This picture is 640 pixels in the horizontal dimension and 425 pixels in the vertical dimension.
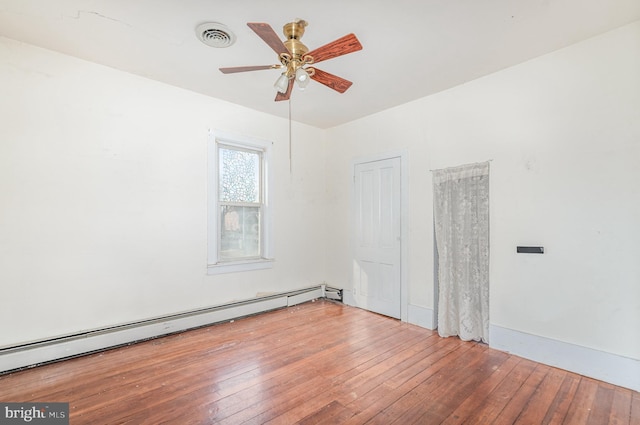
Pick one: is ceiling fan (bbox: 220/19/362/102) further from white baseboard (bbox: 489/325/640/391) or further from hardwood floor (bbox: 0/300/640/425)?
white baseboard (bbox: 489/325/640/391)

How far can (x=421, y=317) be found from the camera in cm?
365

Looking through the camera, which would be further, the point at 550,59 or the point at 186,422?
the point at 550,59

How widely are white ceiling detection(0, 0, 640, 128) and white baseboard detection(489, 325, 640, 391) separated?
8.69 feet

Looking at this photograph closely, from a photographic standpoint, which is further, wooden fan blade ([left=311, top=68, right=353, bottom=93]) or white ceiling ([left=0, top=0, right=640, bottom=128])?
wooden fan blade ([left=311, top=68, right=353, bottom=93])

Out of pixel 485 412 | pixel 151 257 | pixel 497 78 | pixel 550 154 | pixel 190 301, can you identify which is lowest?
pixel 485 412

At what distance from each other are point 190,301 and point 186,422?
5.87ft

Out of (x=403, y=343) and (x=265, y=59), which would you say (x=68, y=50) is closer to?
(x=265, y=59)

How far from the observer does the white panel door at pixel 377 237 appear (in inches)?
157

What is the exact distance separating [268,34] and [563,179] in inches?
109

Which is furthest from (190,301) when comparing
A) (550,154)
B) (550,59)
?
(550,59)

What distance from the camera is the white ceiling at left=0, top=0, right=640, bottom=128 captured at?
212 cm

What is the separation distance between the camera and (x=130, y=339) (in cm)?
308

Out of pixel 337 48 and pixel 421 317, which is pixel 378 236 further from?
pixel 337 48

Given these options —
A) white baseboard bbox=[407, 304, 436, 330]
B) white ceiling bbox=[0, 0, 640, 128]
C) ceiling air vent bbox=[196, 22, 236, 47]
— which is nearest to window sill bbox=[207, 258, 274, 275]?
white baseboard bbox=[407, 304, 436, 330]
